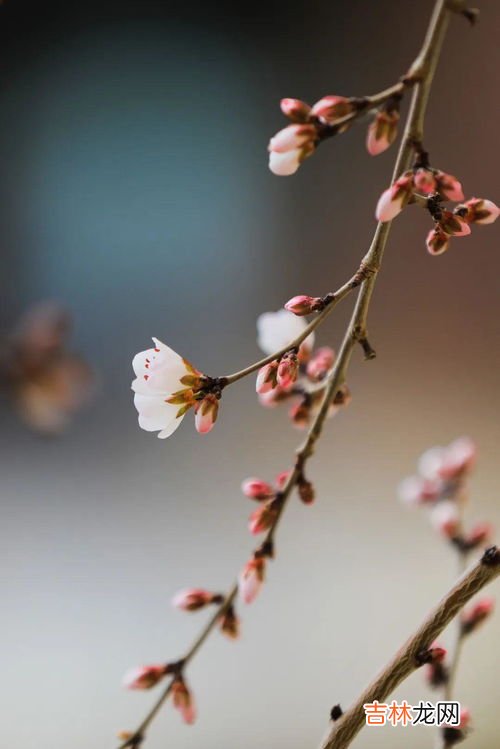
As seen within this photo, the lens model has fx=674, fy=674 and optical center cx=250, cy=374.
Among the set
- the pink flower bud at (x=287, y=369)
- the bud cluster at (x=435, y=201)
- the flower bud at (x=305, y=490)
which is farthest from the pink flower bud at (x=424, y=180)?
the flower bud at (x=305, y=490)

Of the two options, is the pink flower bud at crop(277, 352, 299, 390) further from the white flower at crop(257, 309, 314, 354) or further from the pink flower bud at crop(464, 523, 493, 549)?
the pink flower bud at crop(464, 523, 493, 549)

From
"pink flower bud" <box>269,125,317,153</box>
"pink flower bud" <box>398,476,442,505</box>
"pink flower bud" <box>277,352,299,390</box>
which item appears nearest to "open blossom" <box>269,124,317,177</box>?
"pink flower bud" <box>269,125,317,153</box>

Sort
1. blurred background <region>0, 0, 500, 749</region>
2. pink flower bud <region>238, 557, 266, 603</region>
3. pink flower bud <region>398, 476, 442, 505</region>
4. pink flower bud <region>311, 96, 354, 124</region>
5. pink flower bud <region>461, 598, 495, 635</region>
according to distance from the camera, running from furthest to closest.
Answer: blurred background <region>0, 0, 500, 749</region> → pink flower bud <region>398, 476, 442, 505</region> → pink flower bud <region>461, 598, 495, 635</region> → pink flower bud <region>238, 557, 266, 603</region> → pink flower bud <region>311, 96, 354, 124</region>

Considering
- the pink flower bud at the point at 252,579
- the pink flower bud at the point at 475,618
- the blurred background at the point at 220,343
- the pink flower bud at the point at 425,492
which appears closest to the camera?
the pink flower bud at the point at 252,579

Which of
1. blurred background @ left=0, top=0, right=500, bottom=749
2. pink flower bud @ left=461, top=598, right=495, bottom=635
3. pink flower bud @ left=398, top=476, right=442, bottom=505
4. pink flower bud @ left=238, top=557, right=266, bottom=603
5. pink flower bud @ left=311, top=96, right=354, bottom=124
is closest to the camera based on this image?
pink flower bud @ left=311, top=96, right=354, bottom=124

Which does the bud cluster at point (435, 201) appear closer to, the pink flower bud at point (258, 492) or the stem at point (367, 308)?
the stem at point (367, 308)

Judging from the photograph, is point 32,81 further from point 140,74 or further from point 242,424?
point 242,424

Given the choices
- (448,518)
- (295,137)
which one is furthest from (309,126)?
(448,518)
